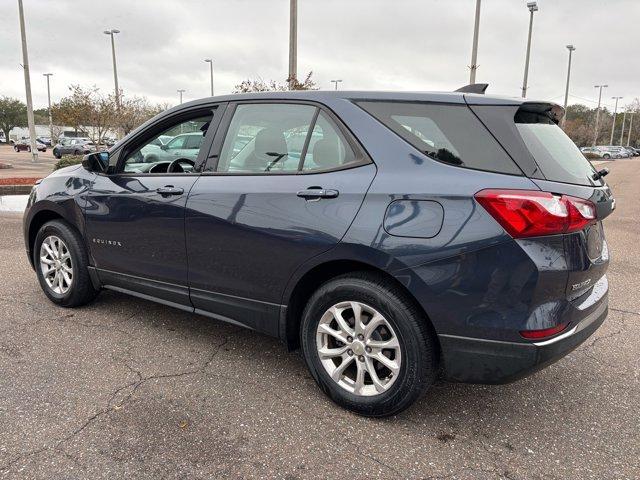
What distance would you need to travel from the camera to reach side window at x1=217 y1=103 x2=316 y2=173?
9.69 ft

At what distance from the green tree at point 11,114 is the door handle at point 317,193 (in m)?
82.9

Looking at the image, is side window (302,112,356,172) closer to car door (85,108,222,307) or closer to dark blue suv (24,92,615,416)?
dark blue suv (24,92,615,416)

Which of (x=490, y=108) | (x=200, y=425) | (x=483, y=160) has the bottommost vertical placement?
(x=200, y=425)

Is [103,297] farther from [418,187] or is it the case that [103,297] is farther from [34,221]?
[418,187]

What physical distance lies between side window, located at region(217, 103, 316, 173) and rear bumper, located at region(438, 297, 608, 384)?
50.6 inches

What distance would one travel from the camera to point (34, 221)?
4453 millimetres

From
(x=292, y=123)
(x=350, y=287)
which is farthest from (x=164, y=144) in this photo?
(x=350, y=287)

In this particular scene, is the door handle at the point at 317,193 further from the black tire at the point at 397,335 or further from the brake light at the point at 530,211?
the brake light at the point at 530,211

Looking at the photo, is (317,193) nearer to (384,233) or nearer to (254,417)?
(384,233)

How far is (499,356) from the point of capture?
2.32m

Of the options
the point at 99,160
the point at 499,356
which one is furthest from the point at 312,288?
the point at 99,160

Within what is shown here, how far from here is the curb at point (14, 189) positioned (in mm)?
11547

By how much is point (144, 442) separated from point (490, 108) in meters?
2.31

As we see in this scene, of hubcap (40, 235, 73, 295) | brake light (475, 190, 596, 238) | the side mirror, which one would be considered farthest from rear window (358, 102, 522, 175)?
hubcap (40, 235, 73, 295)
